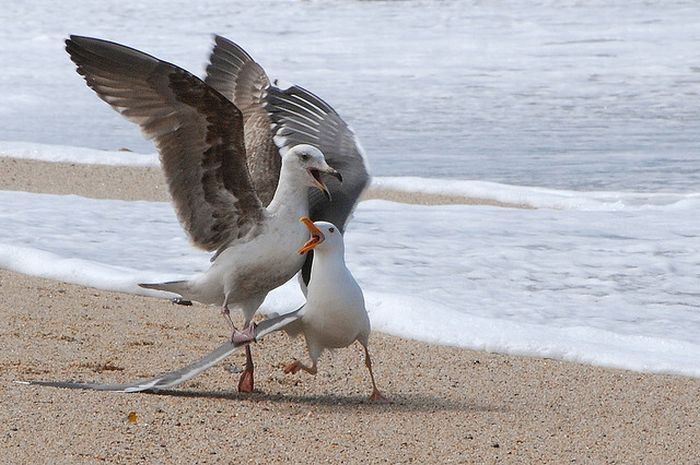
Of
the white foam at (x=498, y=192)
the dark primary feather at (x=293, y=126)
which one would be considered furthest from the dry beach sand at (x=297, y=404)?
the white foam at (x=498, y=192)

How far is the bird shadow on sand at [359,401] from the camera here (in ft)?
16.1

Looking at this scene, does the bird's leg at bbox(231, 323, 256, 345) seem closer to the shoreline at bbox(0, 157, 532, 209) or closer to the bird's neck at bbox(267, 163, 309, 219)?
the bird's neck at bbox(267, 163, 309, 219)

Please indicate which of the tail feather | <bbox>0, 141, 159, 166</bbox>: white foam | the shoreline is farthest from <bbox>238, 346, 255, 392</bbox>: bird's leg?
<bbox>0, 141, 159, 166</bbox>: white foam

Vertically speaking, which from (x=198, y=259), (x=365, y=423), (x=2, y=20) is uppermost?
(x=365, y=423)

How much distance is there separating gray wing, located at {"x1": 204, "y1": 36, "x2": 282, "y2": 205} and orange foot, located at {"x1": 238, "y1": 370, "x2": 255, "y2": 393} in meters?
1.17

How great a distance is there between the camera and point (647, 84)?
16.9m

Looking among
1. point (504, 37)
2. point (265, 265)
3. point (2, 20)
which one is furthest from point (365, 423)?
point (2, 20)

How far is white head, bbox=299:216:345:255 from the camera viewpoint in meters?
5.07

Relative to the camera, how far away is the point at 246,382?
203 inches

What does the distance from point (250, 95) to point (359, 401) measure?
2247mm

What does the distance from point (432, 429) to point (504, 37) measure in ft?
62.8

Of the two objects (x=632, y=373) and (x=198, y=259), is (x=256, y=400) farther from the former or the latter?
(x=198, y=259)

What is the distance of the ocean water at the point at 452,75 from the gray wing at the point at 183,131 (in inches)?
224

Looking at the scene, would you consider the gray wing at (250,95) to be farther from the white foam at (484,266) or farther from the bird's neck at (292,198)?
the white foam at (484,266)
